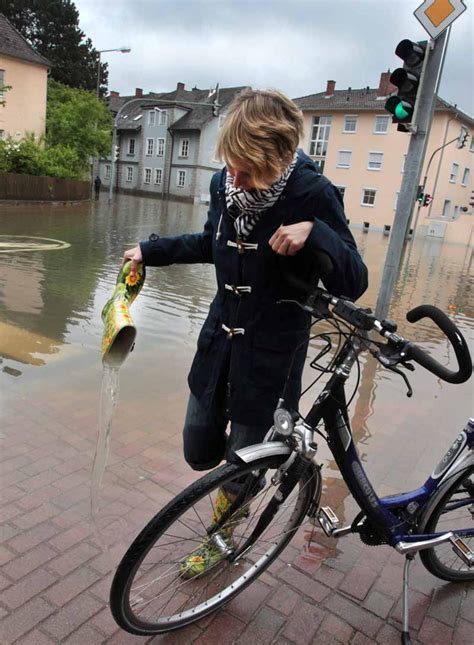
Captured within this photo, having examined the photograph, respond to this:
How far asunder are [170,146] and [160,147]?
1538 millimetres

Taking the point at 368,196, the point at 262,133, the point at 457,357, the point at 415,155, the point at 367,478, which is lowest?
the point at 367,478

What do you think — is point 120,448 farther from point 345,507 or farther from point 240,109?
point 240,109

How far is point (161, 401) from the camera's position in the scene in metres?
4.24

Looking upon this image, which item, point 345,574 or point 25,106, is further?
point 25,106

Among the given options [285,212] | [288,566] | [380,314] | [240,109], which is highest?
[240,109]

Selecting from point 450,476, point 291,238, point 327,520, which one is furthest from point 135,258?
point 450,476

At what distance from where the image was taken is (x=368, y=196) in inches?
1631

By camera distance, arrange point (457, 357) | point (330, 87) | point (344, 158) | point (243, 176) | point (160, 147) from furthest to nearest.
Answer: point (160, 147) → point (330, 87) → point (344, 158) → point (243, 176) → point (457, 357)

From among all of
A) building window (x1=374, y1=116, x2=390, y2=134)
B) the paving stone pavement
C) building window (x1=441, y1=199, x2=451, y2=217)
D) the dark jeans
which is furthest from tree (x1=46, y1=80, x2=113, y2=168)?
the dark jeans

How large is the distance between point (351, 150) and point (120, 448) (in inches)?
1693

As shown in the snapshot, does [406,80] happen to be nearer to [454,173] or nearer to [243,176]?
[243,176]

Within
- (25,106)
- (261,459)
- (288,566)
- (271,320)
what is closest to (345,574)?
(288,566)

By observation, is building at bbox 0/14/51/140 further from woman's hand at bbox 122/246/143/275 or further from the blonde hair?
the blonde hair

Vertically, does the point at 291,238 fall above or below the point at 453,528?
above
